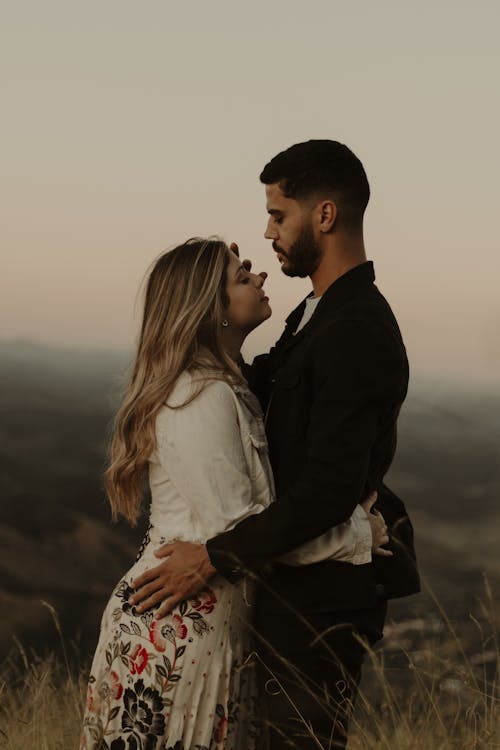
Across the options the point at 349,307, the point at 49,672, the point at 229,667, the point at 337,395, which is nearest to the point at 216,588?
the point at 229,667

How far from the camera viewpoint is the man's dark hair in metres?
4.24

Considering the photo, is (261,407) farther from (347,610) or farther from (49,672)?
(49,672)

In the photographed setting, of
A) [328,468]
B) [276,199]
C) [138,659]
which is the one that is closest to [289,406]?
[328,468]

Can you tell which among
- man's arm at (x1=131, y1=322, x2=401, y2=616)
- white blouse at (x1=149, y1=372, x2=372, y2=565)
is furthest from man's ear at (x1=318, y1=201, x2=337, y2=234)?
white blouse at (x1=149, y1=372, x2=372, y2=565)

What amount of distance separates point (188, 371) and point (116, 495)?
0.55 meters

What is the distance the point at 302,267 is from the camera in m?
4.23

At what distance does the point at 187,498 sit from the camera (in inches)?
146

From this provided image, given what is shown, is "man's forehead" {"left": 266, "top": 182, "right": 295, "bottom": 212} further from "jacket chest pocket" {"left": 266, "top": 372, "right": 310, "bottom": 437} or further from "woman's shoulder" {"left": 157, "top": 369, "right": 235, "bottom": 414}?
"woman's shoulder" {"left": 157, "top": 369, "right": 235, "bottom": 414}

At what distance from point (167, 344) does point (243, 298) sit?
34 cm

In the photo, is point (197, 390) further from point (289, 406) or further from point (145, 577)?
point (145, 577)

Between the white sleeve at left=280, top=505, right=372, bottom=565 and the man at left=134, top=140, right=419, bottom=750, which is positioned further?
the white sleeve at left=280, top=505, right=372, bottom=565

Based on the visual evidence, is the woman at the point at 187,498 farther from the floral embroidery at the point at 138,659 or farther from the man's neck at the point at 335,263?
the man's neck at the point at 335,263

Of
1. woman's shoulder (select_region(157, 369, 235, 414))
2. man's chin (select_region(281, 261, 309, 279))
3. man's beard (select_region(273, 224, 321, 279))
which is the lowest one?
woman's shoulder (select_region(157, 369, 235, 414))

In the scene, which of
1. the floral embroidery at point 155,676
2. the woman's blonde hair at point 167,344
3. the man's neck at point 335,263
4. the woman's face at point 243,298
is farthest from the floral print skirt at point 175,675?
the man's neck at point 335,263
